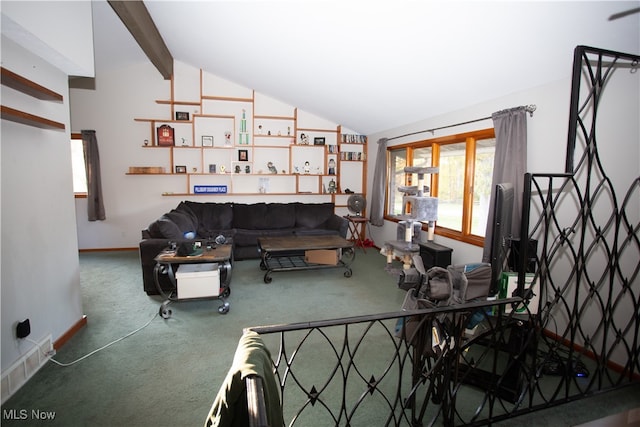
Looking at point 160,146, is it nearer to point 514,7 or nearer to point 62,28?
point 62,28

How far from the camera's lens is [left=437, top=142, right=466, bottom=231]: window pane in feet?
14.0

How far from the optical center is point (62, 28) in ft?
7.36

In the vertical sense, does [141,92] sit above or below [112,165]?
above

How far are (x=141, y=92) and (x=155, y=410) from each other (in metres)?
5.48

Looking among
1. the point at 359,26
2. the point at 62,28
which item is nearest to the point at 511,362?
the point at 359,26

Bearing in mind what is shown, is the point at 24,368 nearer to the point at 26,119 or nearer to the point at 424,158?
the point at 26,119

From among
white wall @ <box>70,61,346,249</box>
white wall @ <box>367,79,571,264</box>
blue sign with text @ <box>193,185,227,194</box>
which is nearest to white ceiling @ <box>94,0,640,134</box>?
white wall @ <box>367,79,571,264</box>

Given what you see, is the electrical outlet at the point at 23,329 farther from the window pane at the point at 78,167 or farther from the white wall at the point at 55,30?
the window pane at the point at 78,167

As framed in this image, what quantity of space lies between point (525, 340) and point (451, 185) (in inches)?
116

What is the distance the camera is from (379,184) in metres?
5.80

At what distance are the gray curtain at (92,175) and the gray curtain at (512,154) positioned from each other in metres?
5.96

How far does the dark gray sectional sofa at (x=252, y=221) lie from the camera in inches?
208

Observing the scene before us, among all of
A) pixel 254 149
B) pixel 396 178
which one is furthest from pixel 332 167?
pixel 254 149

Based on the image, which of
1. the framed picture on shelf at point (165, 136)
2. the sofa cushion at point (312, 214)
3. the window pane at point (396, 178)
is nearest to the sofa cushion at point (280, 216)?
the sofa cushion at point (312, 214)
